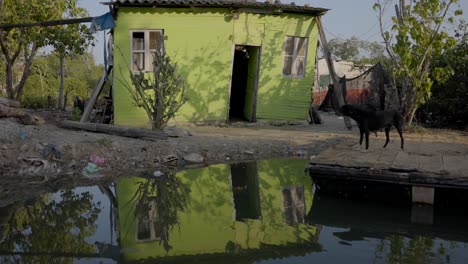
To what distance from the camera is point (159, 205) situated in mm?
5789

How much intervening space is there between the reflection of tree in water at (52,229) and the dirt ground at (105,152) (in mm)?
564

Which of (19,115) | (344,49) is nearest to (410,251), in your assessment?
(19,115)

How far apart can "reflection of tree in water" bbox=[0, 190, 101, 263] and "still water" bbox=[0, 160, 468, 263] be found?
0.03 feet

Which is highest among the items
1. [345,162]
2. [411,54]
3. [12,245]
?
[411,54]

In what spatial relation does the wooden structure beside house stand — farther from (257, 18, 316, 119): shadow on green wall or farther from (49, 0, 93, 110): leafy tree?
(49, 0, 93, 110): leafy tree

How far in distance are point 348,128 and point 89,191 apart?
290 inches

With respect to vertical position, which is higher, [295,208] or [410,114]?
[410,114]

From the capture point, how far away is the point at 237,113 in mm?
14500

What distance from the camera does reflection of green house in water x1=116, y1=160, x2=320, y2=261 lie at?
14.1 ft

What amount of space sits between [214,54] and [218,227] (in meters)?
7.75

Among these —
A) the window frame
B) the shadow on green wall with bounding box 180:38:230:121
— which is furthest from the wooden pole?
the window frame

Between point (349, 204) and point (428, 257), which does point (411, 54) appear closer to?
point (349, 204)

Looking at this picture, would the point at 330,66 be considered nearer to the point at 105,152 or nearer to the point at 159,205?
the point at 105,152

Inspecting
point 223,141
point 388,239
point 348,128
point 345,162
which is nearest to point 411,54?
point 348,128
